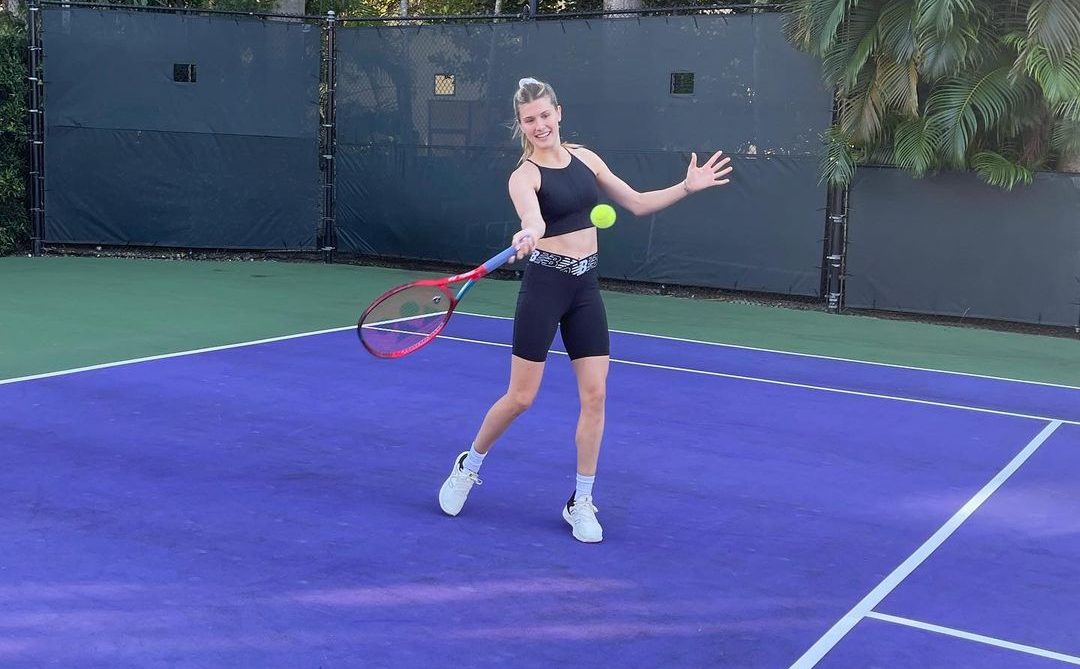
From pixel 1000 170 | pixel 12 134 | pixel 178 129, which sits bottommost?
pixel 1000 170

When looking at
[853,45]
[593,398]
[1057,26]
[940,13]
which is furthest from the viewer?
[853,45]

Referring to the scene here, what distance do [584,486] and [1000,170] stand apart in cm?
726

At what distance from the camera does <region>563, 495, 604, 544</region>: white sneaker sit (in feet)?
15.6

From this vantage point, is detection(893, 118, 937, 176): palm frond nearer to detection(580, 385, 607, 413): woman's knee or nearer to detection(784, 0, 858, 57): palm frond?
detection(784, 0, 858, 57): palm frond

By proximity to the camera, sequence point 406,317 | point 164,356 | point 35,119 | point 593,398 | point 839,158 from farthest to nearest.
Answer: point 35,119
point 839,158
point 164,356
point 406,317
point 593,398

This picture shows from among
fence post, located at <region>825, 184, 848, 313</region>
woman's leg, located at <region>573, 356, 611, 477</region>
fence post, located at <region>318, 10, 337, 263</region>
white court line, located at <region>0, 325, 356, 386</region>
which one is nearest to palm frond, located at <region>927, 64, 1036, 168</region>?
fence post, located at <region>825, 184, 848, 313</region>

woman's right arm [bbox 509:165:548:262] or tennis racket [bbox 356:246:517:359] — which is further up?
woman's right arm [bbox 509:165:548:262]

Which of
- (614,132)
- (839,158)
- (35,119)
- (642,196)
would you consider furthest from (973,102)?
(35,119)

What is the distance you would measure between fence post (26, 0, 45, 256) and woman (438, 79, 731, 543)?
1108 cm

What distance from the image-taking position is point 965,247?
11234mm

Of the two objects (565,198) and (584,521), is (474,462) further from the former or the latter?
(565,198)

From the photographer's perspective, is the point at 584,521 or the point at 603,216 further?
the point at 584,521

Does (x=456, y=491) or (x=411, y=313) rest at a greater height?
(x=411, y=313)

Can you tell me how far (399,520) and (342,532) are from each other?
0.88ft
